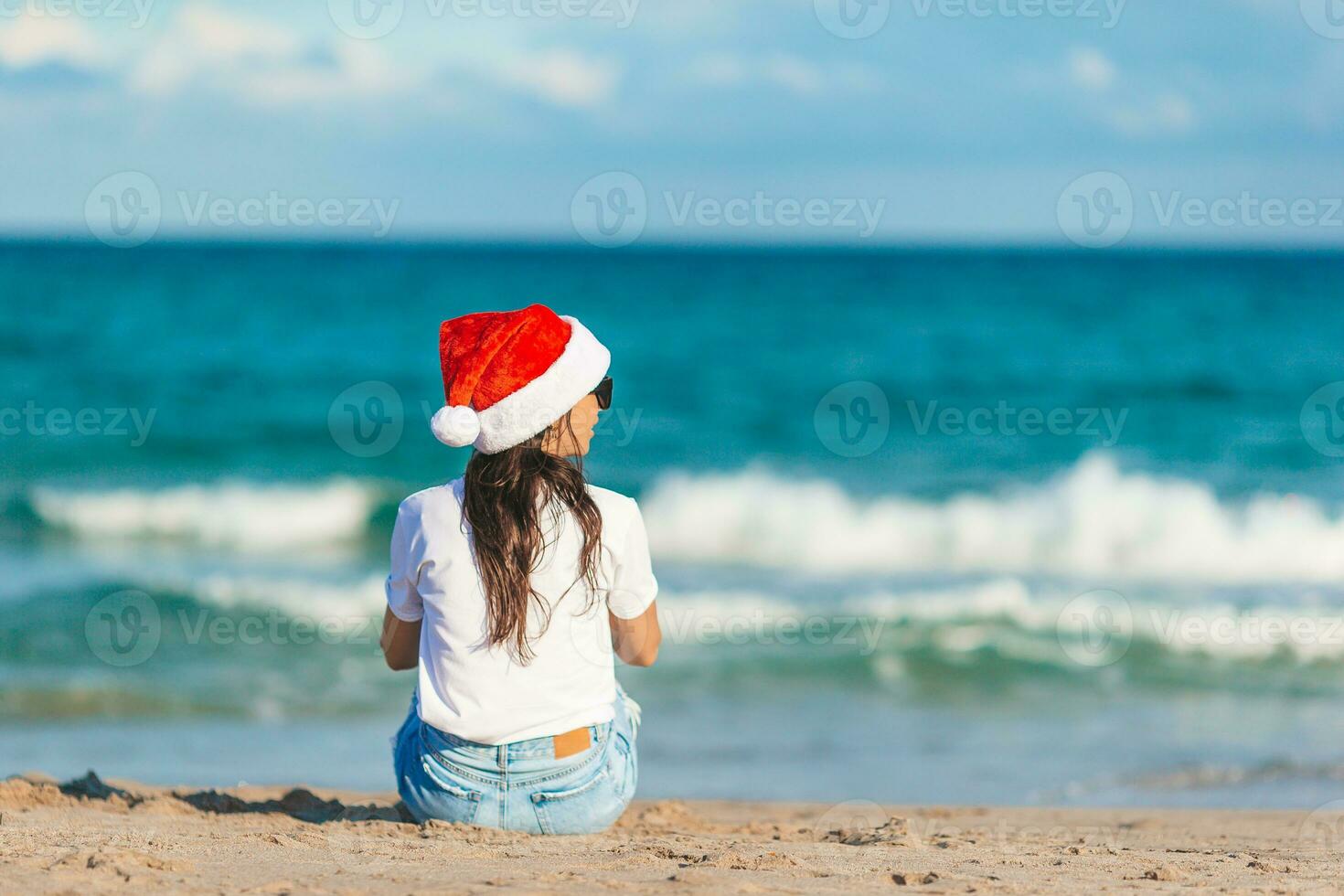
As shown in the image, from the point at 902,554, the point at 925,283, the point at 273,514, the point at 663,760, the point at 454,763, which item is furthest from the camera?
the point at 925,283

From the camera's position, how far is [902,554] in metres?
9.51

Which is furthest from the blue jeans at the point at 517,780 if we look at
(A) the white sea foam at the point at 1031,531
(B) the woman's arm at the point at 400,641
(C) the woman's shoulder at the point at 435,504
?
(A) the white sea foam at the point at 1031,531

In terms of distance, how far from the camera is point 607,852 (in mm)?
2963

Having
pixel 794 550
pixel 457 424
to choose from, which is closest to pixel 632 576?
pixel 457 424

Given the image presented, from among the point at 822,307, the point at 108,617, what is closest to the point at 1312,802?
the point at 108,617

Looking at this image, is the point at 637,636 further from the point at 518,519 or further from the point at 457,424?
the point at 457,424

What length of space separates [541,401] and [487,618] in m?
0.54

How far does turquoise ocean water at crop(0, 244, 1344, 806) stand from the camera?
5.51m

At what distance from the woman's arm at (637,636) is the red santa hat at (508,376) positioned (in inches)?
21.8

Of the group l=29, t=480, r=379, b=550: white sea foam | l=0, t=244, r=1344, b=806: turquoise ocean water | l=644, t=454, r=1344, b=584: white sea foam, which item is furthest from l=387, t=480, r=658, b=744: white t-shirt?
l=29, t=480, r=379, b=550: white sea foam

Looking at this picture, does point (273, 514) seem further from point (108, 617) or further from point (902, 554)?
point (902, 554)

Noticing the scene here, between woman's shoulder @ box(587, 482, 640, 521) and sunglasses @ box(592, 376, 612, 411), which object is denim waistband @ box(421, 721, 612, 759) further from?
sunglasses @ box(592, 376, 612, 411)

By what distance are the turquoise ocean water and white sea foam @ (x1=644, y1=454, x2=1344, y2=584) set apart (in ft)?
→ 0.14

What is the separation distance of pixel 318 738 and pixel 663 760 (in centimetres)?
164
